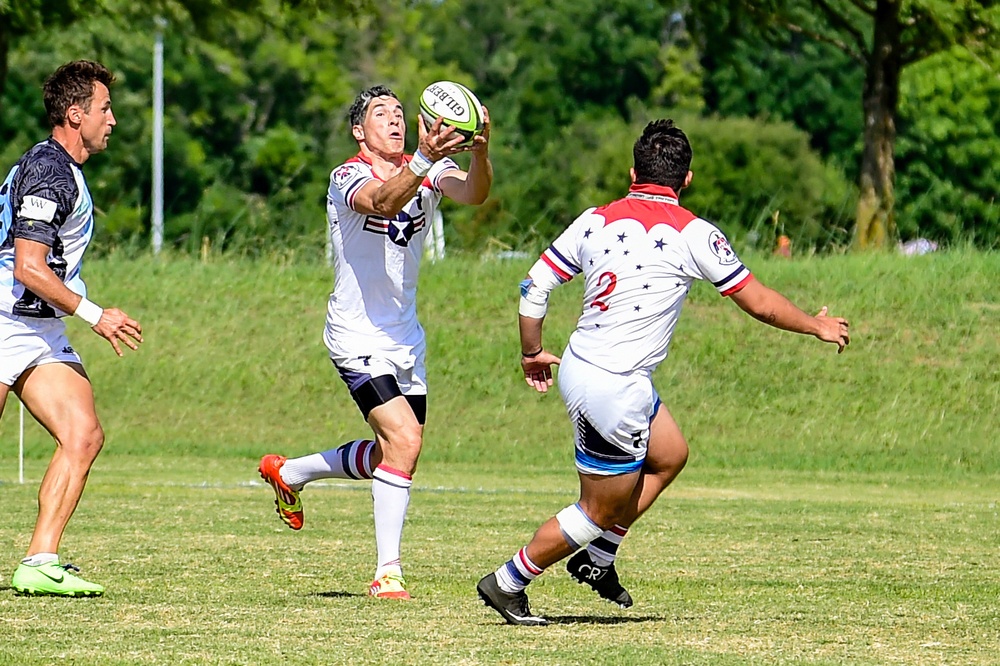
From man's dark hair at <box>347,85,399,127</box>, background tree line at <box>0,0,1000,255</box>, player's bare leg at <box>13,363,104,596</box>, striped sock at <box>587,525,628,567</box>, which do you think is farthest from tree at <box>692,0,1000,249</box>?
player's bare leg at <box>13,363,104,596</box>

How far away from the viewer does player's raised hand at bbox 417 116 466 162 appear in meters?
7.65

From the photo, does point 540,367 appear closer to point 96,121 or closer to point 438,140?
point 438,140

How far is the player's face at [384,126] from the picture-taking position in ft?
28.0

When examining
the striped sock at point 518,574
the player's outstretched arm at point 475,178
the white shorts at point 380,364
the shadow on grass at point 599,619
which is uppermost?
the player's outstretched arm at point 475,178

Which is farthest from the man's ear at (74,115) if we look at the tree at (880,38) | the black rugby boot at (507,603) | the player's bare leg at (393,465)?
the tree at (880,38)

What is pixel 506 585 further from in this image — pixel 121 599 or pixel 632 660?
pixel 121 599

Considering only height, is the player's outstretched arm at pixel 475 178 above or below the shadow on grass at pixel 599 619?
above

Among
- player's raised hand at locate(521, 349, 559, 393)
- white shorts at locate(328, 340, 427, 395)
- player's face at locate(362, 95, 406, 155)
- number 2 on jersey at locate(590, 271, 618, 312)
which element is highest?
player's face at locate(362, 95, 406, 155)

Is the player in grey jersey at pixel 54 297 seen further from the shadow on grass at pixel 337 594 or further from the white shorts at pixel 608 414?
the white shorts at pixel 608 414

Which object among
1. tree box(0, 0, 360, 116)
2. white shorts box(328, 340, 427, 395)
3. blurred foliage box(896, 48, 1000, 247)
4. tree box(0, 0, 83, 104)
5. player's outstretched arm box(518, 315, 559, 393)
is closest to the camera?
player's outstretched arm box(518, 315, 559, 393)

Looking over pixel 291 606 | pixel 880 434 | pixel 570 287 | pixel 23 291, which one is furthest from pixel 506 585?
pixel 570 287

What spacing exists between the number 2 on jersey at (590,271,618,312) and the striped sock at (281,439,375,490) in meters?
1.93

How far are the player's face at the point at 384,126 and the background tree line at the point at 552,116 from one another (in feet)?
73.6

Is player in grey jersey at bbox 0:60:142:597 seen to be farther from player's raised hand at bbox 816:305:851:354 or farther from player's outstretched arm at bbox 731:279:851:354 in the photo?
player's raised hand at bbox 816:305:851:354
